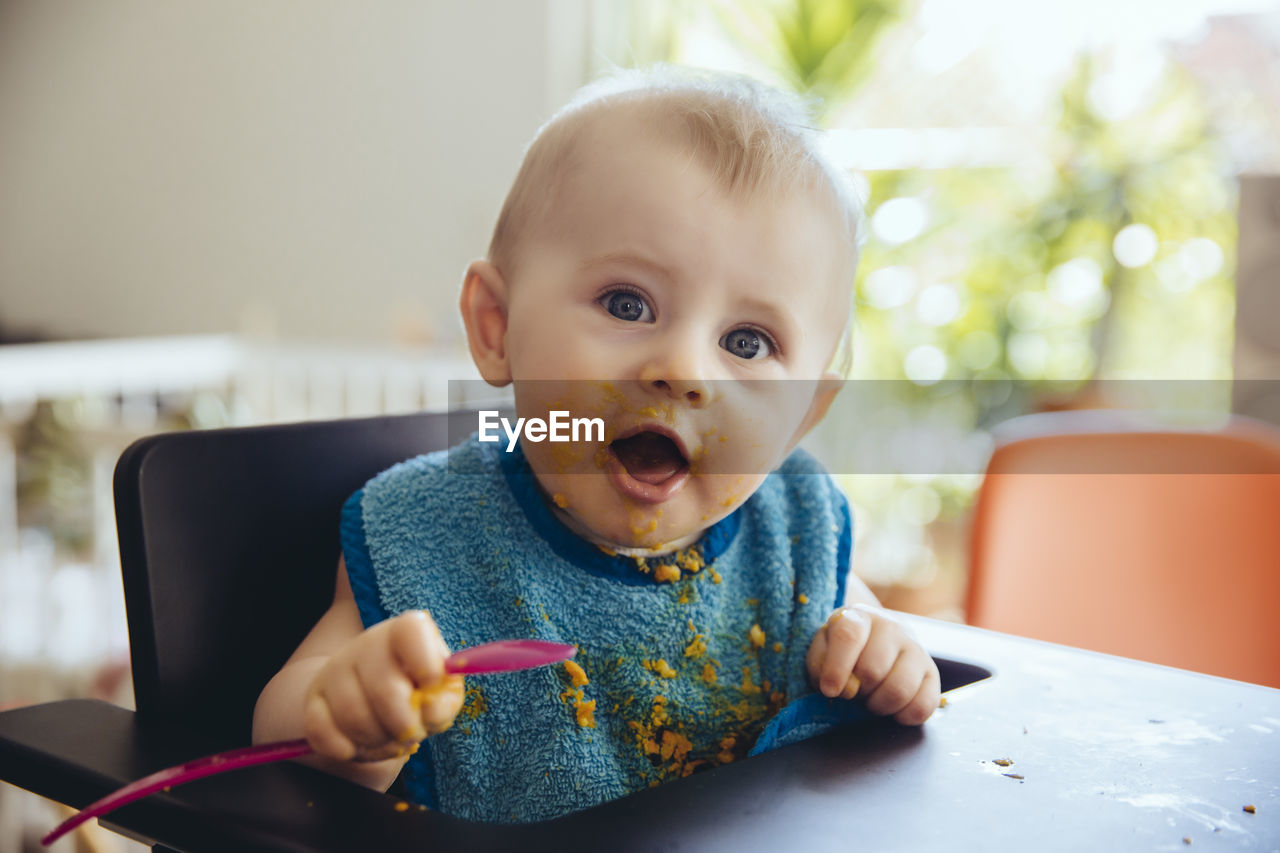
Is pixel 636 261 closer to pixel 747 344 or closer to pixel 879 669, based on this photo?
pixel 747 344

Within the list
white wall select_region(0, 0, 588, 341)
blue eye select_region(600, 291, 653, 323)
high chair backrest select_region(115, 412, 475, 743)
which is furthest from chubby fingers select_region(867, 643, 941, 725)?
white wall select_region(0, 0, 588, 341)

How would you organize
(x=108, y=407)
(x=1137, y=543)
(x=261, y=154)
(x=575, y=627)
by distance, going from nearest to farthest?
1. (x=575, y=627)
2. (x=1137, y=543)
3. (x=108, y=407)
4. (x=261, y=154)

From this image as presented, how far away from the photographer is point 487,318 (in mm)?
791

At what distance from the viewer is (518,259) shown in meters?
0.76

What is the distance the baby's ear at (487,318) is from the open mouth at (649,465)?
4.7 inches

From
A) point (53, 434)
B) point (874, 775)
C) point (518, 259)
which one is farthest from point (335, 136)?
point (874, 775)

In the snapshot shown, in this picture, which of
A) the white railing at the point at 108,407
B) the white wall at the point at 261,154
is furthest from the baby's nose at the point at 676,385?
the white wall at the point at 261,154

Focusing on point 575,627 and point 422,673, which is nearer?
point 422,673

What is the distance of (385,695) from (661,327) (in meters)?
0.30

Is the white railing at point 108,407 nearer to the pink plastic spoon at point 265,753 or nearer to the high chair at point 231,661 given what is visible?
the high chair at point 231,661

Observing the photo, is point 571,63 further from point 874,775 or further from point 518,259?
point 874,775

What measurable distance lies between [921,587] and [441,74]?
224 cm

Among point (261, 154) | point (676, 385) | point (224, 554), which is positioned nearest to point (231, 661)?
point (224, 554)

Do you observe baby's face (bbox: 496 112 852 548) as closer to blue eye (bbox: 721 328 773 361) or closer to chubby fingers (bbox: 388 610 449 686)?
blue eye (bbox: 721 328 773 361)
